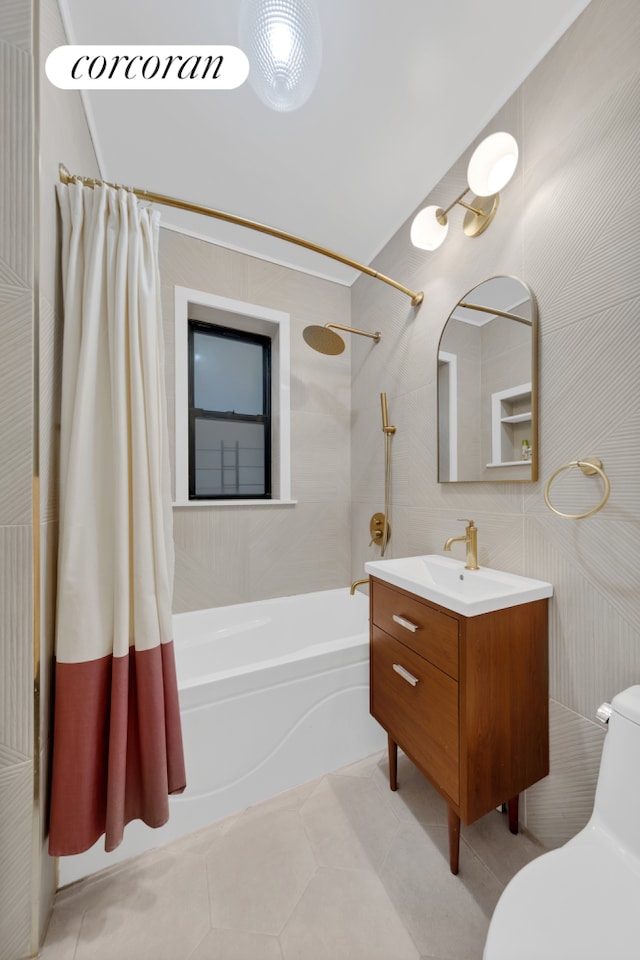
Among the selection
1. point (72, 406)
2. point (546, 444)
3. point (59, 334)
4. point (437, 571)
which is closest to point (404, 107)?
point (546, 444)

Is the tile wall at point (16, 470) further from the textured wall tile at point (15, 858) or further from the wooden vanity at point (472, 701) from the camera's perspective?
the wooden vanity at point (472, 701)

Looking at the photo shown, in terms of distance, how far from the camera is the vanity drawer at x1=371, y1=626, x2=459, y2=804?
3.23 feet

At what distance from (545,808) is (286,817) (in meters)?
0.86

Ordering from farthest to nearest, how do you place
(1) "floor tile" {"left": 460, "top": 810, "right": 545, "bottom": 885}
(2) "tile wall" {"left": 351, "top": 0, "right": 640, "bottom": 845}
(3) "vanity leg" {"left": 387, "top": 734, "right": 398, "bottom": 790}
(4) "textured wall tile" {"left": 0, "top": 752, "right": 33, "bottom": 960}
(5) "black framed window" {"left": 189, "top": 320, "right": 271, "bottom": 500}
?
(5) "black framed window" {"left": 189, "top": 320, "right": 271, "bottom": 500} < (3) "vanity leg" {"left": 387, "top": 734, "right": 398, "bottom": 790} < (1) "floor tile" {"left": 460, "top": 810, "right": 545, "bottom": 885} < (2) "tile wall" {"left": 351, "top": 0, "right": 640, "bottom": 845} < (4) "textured wall tile" {"left": 0, "top": 752, "right": 33, "bottom": 960}

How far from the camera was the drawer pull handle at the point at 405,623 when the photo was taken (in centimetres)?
111

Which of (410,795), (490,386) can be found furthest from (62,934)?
(490,386)

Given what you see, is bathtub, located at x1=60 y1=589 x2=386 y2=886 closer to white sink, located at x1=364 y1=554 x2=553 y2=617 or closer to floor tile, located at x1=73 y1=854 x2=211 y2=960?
floor tile, located at x1=73 y1=854 x2=211 y2=960

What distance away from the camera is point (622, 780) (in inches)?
28.9

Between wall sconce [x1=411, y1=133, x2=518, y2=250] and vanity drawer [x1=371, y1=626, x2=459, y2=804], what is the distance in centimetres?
157

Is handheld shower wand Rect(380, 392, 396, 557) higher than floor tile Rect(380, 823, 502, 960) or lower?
higher

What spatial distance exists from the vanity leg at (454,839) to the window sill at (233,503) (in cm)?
153

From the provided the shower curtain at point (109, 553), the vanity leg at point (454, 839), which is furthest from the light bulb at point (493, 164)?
the vanity leg at point (454, 839)

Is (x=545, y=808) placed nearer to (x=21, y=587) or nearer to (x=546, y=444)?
(x=546, y=444)

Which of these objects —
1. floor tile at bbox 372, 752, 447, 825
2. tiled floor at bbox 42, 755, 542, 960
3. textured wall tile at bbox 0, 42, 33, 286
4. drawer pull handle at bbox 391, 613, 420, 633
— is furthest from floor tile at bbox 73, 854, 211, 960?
textured wall tile at bbox 0, 42, 33, 286
